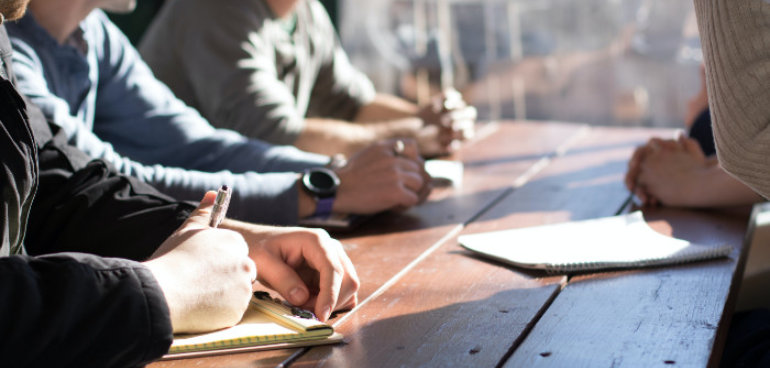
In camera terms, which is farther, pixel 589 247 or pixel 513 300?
pixel 589 247

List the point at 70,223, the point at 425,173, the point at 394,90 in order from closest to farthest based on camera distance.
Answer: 1. the point at 70,223
2. the point at 425,173
3. the point at 394,90

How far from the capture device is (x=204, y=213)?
3.38 feet

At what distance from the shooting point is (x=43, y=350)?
752 millimetres

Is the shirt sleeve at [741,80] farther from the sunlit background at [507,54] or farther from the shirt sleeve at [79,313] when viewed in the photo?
the sunlit background at [507,54]

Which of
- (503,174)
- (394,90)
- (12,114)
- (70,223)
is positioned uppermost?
(12,114)

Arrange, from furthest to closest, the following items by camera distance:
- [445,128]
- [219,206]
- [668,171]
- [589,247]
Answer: [445,128]
[668,171]
[589,247]
[219,206]

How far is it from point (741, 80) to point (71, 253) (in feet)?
2.31

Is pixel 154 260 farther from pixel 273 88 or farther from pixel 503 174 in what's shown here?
pixel 273 88

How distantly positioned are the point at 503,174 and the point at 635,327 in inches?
42.2

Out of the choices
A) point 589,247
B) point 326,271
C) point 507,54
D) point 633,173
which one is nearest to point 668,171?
point 633,173

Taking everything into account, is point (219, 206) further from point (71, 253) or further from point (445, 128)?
point (445, 128)

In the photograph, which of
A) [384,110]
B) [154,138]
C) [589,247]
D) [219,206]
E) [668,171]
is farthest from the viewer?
[384,110]

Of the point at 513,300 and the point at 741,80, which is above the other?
the point at 741,80

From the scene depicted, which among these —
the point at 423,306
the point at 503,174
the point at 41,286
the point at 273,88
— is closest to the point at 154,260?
the point at 41,286
